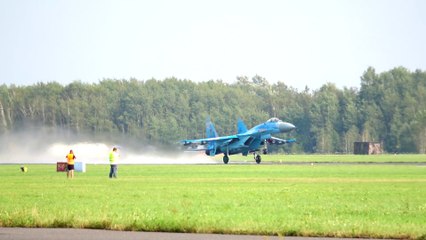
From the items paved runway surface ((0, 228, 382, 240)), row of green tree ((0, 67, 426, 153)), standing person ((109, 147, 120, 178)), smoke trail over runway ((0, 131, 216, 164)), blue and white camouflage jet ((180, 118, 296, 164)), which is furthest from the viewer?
row of green tree ((0, 67, 426, 153))

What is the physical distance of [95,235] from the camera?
76.2 ft

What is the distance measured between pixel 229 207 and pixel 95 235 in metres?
8.54

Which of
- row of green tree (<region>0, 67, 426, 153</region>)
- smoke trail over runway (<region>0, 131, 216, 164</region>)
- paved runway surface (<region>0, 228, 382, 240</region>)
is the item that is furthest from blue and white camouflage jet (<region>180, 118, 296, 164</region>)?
paved runway surface (<region>0, 228, 382, 240</region>)

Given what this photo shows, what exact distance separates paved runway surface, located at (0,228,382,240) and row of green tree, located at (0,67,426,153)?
11309cm

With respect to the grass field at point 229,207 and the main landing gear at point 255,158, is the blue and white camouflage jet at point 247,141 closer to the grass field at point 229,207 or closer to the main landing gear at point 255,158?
the main landing gear at point 255,158

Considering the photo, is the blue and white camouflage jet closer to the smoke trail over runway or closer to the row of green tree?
the smoke trail over runway

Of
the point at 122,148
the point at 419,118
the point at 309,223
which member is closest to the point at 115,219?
the point at 309,223

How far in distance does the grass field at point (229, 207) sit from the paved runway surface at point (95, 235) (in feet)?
2.62

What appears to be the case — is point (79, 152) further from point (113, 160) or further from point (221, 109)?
point (221, 109)

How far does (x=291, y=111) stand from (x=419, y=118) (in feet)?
134

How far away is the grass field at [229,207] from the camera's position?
2475cm

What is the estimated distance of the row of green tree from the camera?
15225 centimetres

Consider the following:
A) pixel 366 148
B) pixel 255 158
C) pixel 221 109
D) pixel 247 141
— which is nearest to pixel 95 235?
pixel 255 158

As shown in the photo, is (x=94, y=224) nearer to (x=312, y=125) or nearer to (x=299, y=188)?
(x=299, y=188)
